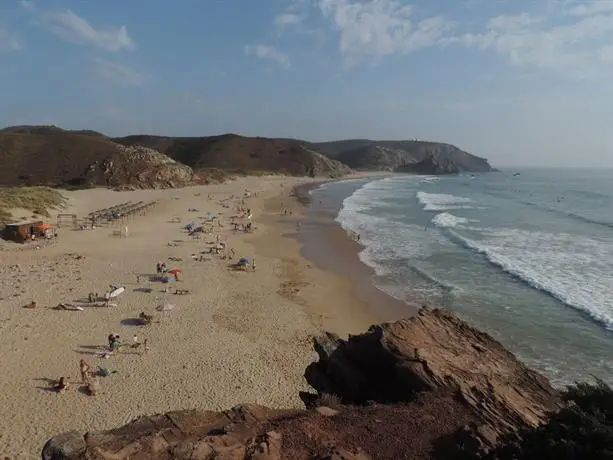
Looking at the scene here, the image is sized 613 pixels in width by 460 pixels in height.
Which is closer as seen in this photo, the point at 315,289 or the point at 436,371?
the point at 436,371

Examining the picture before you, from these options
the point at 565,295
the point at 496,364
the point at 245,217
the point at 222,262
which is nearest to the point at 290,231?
the point at 245,217

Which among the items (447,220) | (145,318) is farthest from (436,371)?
(447,220)

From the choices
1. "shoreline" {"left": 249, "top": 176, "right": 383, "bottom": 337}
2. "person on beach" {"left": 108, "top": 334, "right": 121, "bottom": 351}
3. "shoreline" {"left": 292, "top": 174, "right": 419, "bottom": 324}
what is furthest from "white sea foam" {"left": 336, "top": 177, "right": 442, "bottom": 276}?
"person on beach" {"left": 108, "top": 334, "right": 121, "bottom": 351}

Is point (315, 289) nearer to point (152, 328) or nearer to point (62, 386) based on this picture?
point (152, 328)

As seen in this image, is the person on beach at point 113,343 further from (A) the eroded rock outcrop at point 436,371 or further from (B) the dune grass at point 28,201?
(B) the dune grass at point 28,201

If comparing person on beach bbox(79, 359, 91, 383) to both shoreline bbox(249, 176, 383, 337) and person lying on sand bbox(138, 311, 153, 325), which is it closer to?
person lying on sand bbox(138, 311, 153, 325)
